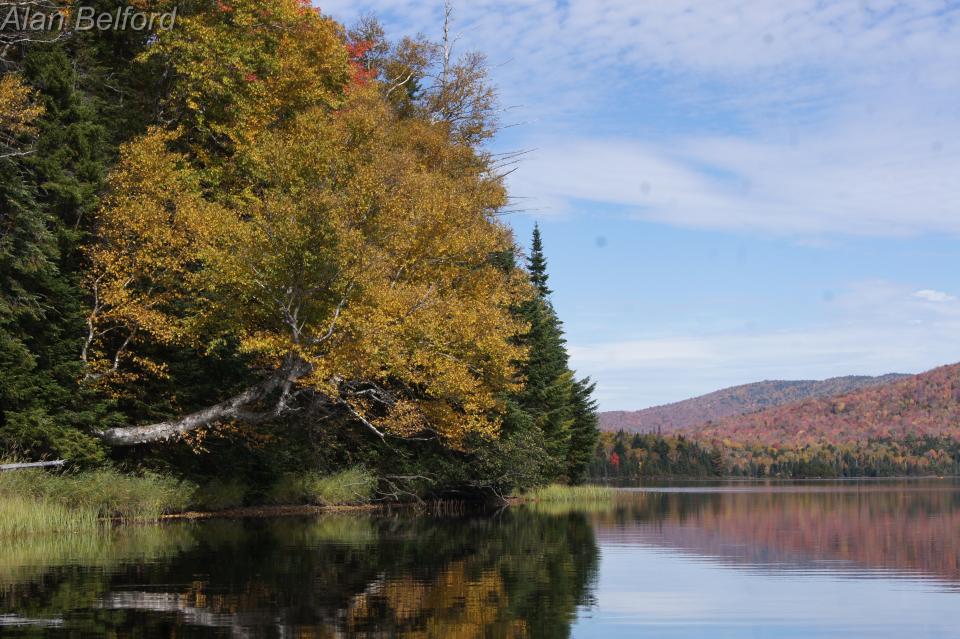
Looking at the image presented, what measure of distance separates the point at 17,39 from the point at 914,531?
32753mm

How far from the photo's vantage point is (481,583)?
1493 centimetres

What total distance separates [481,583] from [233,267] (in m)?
17.7

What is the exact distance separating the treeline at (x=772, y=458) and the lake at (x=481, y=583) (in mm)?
105647

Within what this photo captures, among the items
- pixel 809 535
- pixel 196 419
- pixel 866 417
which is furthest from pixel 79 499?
pixel 866 417

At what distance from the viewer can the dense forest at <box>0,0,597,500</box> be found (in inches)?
1186

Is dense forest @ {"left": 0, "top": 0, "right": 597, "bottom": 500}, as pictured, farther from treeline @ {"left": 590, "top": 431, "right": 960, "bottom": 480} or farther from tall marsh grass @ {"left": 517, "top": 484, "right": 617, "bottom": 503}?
treeline @ {"left": 590, "top": 431, "right": 960, "bottom": 480}

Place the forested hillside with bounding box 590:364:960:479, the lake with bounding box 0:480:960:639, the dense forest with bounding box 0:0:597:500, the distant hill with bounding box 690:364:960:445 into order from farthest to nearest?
the distant hill with bounding box 690:364:960:445 → the forested hillside with bounding box 590:364:960:479 → the dense forest with bounding box 0:0:597:500 → the lake with bounding box 0:480:960:639

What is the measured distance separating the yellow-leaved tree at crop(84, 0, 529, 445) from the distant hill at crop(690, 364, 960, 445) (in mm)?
121892

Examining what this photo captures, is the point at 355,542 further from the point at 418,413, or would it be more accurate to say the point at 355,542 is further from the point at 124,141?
the point at 124,141

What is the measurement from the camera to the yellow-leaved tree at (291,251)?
3056 cm

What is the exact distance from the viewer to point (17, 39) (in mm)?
33562

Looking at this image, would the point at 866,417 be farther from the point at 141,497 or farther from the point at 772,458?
the point at 141,497

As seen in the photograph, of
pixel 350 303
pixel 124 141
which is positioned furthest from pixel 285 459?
pixel 124 141

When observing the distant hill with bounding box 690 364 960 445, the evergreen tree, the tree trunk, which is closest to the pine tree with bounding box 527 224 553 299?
the evergreen tree
